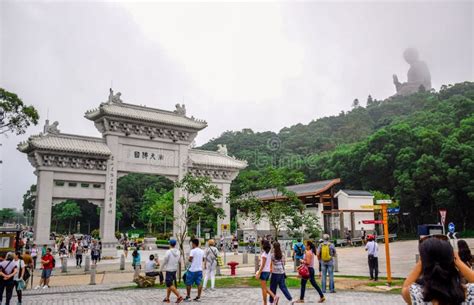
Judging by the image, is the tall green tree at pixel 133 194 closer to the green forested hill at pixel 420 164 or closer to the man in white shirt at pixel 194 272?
the green forested hill at pixel 420 164

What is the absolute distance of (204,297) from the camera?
10.4 metres

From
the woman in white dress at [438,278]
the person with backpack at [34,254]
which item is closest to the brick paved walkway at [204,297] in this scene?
the woman in white dress at [438,278]

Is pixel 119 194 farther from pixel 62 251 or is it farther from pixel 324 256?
pixel 324 256

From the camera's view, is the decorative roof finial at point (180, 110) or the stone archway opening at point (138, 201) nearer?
the decorative roof finial at point (180, 110)

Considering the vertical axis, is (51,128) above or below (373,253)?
above

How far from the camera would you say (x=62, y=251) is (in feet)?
77.6

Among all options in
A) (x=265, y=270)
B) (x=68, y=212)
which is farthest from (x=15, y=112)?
(x=68, y=212)

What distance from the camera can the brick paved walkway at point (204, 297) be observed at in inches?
373

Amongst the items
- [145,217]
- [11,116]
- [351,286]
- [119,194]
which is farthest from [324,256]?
[119,194]

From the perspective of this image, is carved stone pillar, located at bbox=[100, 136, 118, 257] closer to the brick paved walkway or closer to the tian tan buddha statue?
the brick paved walkway

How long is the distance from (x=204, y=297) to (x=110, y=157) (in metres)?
16.3

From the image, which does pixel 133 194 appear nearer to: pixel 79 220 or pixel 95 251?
pixel 79 220

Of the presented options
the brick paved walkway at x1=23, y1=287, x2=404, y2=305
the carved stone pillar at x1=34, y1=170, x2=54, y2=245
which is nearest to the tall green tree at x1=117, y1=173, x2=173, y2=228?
the carved stone pillar at x1=34, y1=170, x2=54, y2=245

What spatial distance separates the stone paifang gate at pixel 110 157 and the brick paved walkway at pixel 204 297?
39.0 feet
